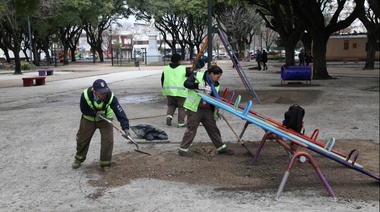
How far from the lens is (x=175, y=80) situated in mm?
8039

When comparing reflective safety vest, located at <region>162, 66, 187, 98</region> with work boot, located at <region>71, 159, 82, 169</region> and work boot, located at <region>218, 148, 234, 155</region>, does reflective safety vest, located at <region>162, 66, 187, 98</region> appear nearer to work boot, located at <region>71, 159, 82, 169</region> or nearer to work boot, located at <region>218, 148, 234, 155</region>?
work boot, located at <region>218, 148, 234, 155</region>

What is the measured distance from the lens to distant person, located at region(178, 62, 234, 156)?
5.46 m

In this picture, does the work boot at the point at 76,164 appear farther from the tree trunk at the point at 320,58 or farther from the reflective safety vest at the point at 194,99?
the tree trunk at the point at 320,58

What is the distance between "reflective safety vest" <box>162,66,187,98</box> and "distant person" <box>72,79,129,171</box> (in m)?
2.91

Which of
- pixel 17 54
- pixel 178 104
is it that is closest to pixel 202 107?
pixel 178 104

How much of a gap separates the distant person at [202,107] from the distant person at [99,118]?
3.23 feet

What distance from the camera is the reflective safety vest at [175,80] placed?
26.3 ft

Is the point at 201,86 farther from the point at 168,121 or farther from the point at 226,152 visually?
the point at 168,121

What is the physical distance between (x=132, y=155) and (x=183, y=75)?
2518 mm

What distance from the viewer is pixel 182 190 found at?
459 centimetres

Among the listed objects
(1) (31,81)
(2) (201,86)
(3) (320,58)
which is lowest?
(1) (31,81)

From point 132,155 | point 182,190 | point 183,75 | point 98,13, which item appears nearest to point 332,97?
point 183,75

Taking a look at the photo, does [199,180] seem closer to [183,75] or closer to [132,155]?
[132,155]

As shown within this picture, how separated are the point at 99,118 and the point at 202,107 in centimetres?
147
